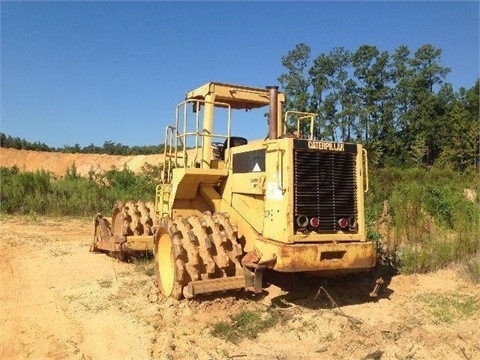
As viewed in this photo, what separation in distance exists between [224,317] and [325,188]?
1958 millimetres

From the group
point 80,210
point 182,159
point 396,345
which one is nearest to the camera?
A: point 396,345

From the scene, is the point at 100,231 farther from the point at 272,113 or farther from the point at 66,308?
the point at 272,113

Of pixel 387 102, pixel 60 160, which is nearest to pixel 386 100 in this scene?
pixel 387 102

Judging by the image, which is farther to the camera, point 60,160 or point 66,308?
point 60,160

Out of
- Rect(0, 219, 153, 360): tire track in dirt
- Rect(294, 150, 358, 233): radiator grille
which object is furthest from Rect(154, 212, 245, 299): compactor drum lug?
Rect(294, 150, 358, 233): radiator grille

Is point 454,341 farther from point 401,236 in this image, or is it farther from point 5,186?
point 5,186

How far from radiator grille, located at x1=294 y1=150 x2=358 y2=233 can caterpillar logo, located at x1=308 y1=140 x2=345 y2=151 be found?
58 millimetres

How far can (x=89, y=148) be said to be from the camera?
189ft

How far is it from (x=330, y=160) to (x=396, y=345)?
2297 millimetres

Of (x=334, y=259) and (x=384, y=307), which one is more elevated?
(x=334, y=259)

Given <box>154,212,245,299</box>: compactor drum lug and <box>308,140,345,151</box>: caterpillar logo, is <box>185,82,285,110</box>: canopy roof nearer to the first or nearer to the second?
<box>308,140,345,151</box>: caterpillar logo

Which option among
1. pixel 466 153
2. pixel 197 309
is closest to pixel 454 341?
pixel 197 309

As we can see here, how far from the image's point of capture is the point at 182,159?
7324 millimetres

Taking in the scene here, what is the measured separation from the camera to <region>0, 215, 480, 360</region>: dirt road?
459cm
